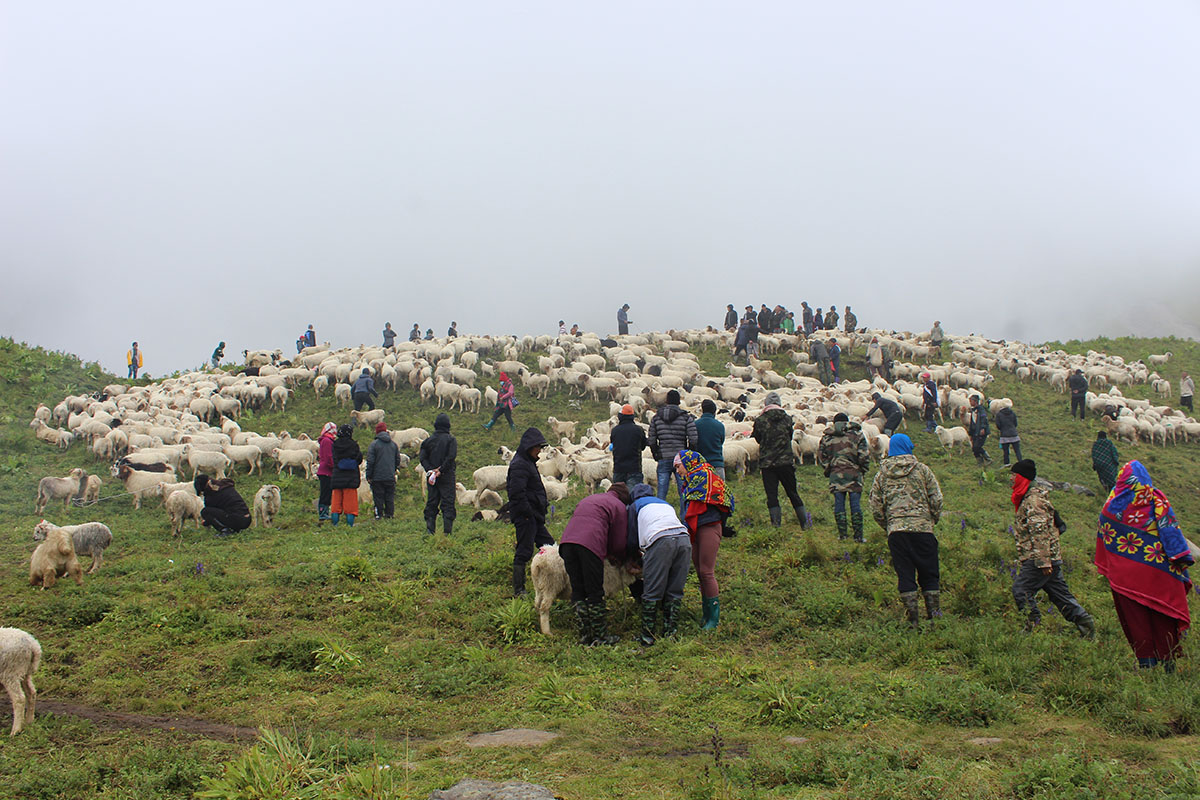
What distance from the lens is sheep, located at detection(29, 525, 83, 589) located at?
1062 cm

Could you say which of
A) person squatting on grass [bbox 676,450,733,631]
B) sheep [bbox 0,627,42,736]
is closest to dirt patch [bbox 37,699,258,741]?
sheep [bbox 0,627,42,736]

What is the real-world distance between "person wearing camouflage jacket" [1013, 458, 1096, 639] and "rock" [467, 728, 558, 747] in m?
5.76

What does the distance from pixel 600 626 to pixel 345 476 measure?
335 inches

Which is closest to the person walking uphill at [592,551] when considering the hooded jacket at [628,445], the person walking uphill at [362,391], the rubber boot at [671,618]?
the rubber boot at [671,618]

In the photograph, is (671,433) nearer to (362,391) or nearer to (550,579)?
(550,579)

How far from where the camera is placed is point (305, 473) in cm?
2164

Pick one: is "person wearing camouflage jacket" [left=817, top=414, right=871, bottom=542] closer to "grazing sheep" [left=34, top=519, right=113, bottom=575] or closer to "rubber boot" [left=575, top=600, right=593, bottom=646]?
"rubber boot" [left=575, top=600, right=593, bottom=646]

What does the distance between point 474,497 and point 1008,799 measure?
14.8 meters

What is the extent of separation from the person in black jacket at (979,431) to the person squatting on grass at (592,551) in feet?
54.7

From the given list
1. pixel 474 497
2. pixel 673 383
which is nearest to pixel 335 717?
pixel 474 497

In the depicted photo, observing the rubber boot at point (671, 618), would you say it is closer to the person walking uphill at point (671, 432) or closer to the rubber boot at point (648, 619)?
the rubber boot at point (648, 619)

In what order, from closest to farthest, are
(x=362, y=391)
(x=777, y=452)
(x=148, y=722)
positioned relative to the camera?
(x=148, y=722)
(x=777, y=452)
(x=362, y=391)

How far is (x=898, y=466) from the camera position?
9281 millimetres

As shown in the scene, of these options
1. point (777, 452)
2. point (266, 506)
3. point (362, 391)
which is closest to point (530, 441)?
point (777, 452)
